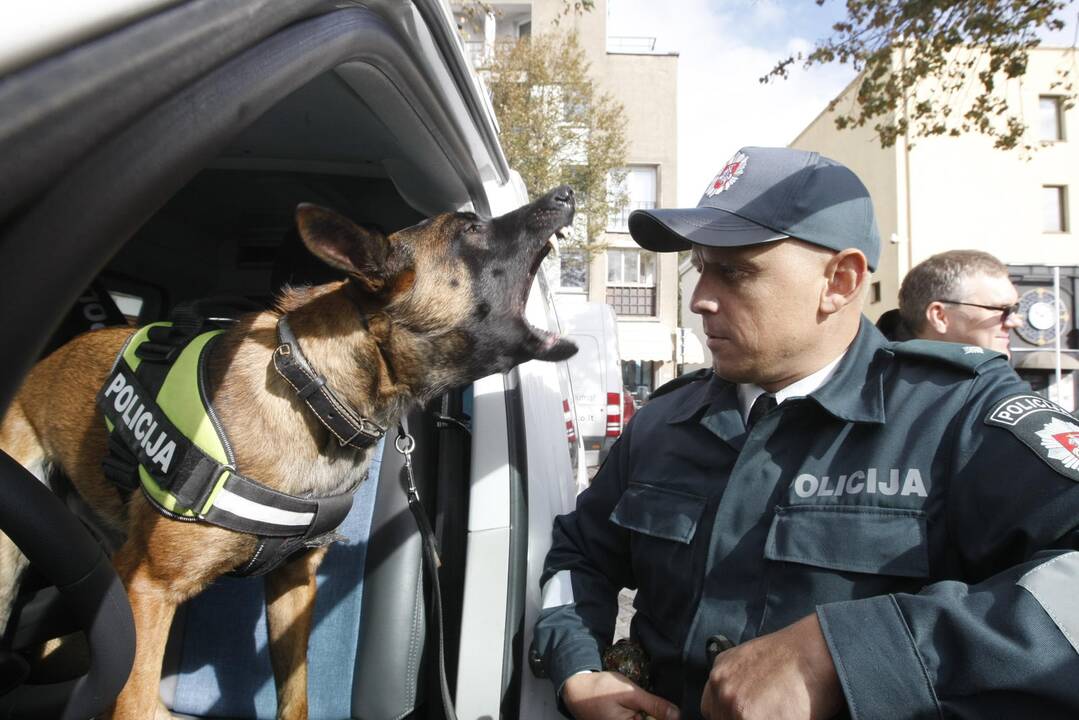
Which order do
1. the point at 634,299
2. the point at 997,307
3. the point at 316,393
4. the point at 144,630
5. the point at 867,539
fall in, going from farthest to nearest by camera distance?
the point at 634,299 < the point at 997,307 < the point at 316,393 < the point at 144,630 < the point at 867,539

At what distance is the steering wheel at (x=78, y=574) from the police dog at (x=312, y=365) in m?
0.68

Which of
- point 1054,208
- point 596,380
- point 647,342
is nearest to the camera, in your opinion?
point 596,380

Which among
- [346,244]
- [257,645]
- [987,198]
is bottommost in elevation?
[257,645]

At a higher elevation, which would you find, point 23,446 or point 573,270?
point 573,270

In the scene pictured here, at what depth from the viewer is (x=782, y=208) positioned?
1.55 metres

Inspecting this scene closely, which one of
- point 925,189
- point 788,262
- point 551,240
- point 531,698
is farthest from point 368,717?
point 925,189

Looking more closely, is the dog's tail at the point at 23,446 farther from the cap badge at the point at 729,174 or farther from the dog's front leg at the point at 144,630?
the cap badge at the point at 729,174

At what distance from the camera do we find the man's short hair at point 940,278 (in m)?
3.09

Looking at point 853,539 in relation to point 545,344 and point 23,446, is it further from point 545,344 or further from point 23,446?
point 23,446

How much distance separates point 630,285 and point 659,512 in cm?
2625

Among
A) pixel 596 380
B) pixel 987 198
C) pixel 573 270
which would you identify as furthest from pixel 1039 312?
pixel 987 198

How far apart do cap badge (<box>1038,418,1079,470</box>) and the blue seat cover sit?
2003mm

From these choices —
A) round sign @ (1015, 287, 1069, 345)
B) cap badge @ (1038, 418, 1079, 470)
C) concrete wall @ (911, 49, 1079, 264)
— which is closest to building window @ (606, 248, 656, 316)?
concrete wall @ (911, 49, 1079, 264)

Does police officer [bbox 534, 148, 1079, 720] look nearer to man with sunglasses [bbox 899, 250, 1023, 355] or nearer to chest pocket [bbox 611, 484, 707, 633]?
chest pocket [bbox 611, 484, 707, 633]
